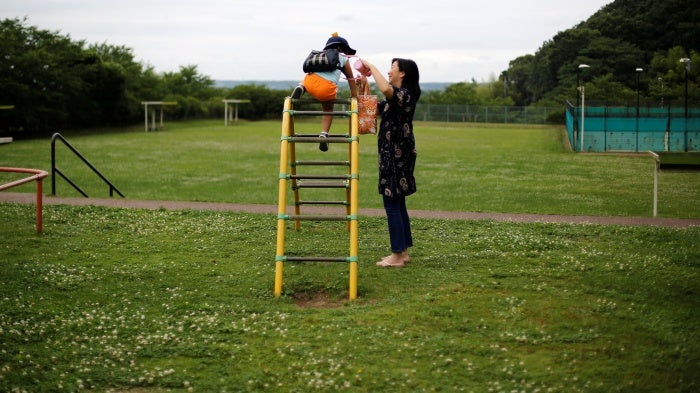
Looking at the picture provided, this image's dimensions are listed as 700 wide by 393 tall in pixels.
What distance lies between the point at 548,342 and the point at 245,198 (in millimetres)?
12372

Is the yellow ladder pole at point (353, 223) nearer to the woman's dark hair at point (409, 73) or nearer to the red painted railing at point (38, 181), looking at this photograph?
the woman's dark hair at point (409, 73)

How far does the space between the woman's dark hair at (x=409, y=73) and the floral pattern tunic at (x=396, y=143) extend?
0.09 meters

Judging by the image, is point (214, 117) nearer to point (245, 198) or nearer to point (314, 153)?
point (314, 153)

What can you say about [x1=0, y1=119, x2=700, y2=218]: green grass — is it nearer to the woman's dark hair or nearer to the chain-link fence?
the woman's dark hair

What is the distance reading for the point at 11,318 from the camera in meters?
7.61

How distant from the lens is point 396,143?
884cm

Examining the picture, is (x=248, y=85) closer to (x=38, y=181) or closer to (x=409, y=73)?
(x=38, y=181)

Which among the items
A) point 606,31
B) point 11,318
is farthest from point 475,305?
point 606,31

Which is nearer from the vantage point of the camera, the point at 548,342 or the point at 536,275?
the point at 548,342

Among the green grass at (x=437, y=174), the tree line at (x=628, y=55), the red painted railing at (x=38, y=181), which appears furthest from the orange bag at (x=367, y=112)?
the tree line at (x=628, y=55)

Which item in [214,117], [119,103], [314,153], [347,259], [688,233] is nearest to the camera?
[347,259]

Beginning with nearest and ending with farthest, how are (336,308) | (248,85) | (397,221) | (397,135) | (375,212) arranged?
(336,308)
(397,135)
(397,221)
(375,212)
(248,85)

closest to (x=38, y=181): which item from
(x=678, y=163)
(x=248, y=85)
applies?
(x=678, y=163)

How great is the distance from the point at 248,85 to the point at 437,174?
166 ft
